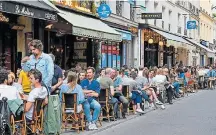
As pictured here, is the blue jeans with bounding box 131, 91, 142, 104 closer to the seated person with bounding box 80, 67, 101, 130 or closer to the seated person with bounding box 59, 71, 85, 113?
the seated person with bounding box 80, 67, 101, 130

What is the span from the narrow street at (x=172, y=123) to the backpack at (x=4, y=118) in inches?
158

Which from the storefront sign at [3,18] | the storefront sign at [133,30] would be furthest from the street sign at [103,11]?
the storefront sign at [3,18]

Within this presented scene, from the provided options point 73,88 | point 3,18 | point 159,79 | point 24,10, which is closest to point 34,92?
point 73,88

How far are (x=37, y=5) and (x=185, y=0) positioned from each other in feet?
118

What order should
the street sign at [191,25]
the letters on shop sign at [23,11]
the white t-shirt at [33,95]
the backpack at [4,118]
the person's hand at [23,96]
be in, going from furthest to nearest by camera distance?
1. the street sign at [191,25]
2. the letters on shop sign at [23,11]
3. the person's hand at [23,96]
4. the white t-shirt at [33,95]
5. the backpack at [4,118]

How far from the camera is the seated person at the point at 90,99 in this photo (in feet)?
40.1

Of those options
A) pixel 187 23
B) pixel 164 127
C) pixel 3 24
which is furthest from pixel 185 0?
pixel 164 127

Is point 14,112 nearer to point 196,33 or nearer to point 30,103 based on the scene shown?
point 30,103

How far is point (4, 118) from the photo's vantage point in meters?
8.07

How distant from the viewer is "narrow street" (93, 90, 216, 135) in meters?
12.1

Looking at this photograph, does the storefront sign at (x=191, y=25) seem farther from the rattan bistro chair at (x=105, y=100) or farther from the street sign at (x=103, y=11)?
the rattan bistro chair at (x=105, y=100)

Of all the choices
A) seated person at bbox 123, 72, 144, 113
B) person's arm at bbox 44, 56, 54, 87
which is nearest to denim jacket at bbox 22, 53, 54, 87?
person's arm at bbox 44, 56, 54, 87

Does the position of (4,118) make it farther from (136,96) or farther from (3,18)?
(136,96)

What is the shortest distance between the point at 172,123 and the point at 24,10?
514 centimetres
